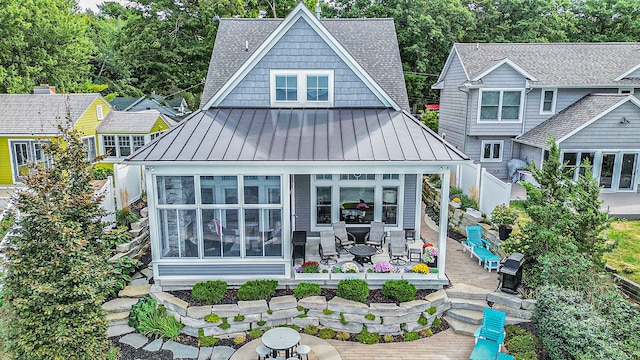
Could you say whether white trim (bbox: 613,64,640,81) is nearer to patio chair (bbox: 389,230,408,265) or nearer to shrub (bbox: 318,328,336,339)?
patio chair (bbox: 389,230,408,265)

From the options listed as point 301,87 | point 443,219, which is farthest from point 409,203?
point 301,87

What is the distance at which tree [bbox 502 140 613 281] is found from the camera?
991 cm

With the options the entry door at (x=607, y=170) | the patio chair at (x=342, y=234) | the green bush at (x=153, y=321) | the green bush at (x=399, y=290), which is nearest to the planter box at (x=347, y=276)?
the green bush at (x=399, y=290)

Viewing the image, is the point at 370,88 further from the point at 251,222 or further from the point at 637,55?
the point at 637,55

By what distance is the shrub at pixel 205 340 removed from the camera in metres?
9.43

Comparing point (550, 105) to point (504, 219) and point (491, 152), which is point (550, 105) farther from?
point (504, 219)

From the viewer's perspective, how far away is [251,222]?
10.7 meters

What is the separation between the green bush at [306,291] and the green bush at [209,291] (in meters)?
1.84

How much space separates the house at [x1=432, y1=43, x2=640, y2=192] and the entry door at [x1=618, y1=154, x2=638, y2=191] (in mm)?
39

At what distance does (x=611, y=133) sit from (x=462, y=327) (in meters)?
14.6

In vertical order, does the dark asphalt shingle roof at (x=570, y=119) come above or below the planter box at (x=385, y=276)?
above

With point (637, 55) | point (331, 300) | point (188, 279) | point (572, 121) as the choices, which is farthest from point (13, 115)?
point (637, 55)

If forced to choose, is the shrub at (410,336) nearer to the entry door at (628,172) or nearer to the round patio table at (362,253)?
the round patio table at (362,253)

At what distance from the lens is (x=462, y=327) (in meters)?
9.83
